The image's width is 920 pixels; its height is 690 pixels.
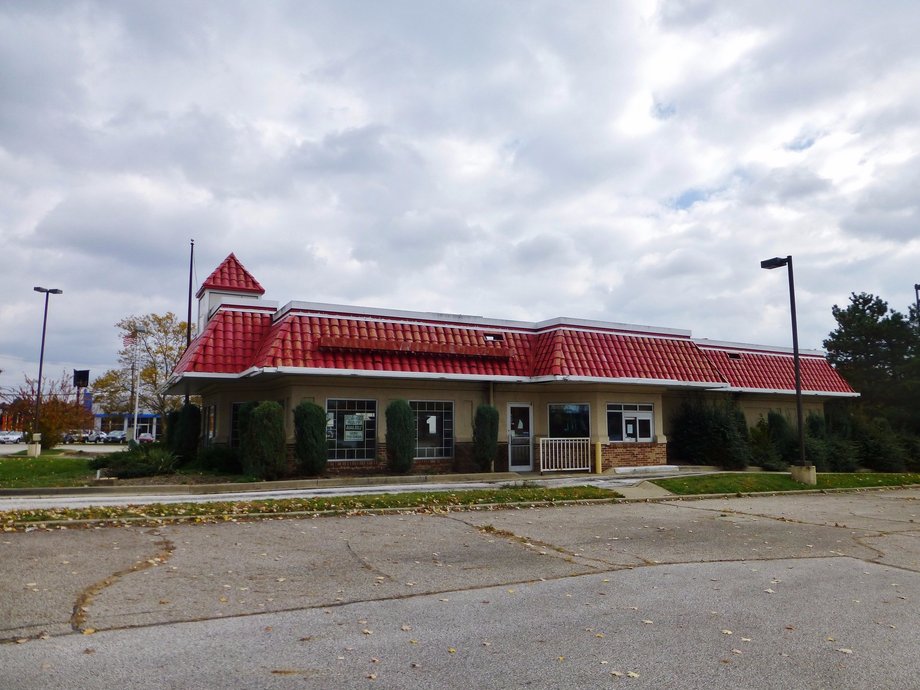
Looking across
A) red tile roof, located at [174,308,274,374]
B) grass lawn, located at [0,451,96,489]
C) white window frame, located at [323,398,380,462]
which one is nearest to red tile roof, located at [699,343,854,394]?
white window frame, located at [323,398,380,462]

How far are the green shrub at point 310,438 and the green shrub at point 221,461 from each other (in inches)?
106

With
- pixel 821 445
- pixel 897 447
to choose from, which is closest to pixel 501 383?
pixel 821 445

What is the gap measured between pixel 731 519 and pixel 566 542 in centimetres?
475

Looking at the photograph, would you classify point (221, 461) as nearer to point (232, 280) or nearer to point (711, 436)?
point (232, 280)

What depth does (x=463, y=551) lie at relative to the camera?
9898 mm

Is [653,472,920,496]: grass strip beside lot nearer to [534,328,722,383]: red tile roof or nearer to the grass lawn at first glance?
[534,328,722,383]: red tile roof

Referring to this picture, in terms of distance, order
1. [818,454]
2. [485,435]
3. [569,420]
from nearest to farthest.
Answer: [485,435] → [569,420] → [818,454]

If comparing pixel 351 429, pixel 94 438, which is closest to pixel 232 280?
pixel 351 429

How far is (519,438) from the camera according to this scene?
947 inches

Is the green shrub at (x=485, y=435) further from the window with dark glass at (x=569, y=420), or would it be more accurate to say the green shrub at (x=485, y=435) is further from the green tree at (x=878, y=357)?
the green tree at (x=878, y=357)

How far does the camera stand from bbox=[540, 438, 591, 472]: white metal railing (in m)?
23.2

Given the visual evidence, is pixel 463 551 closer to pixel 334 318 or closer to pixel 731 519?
pixel 731 519

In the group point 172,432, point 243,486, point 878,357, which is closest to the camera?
point 243,486

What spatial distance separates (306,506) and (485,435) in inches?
365
